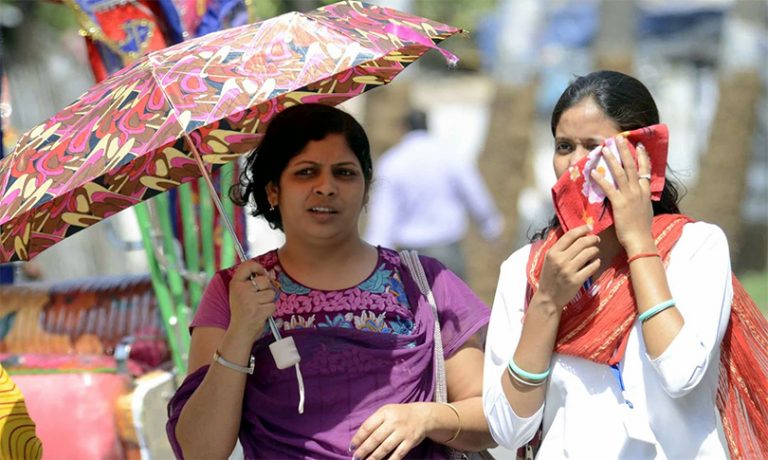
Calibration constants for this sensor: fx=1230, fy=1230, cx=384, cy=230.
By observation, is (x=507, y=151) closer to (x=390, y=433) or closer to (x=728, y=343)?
(x=390, y=433)

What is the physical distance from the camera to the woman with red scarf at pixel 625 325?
99.1 inches

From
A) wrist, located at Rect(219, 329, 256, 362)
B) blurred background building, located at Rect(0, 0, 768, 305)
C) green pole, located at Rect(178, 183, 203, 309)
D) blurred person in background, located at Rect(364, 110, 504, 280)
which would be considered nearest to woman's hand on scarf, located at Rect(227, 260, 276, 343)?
A: wrist, located at Rect(219, 329, 256, 362)

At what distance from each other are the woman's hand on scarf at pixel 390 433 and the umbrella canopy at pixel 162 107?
0.79m

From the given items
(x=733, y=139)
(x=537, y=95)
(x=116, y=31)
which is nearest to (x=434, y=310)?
(x=116, y=31)

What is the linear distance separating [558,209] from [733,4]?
33.0 ft

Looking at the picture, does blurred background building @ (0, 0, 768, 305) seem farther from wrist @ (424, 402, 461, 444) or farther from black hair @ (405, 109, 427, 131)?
wrist @ (424, 402, 461, 444)

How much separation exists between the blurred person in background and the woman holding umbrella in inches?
184

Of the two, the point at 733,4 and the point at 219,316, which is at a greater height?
the point at 733,4

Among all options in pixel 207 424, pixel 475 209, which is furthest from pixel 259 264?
pixel 475 209

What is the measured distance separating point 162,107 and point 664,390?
1.26m

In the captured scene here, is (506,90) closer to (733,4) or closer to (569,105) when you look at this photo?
(733,4)

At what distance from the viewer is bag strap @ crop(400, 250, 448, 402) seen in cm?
305

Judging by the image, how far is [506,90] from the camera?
12.7 m

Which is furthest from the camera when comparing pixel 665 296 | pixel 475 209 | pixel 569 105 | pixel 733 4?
pixel 733 4
